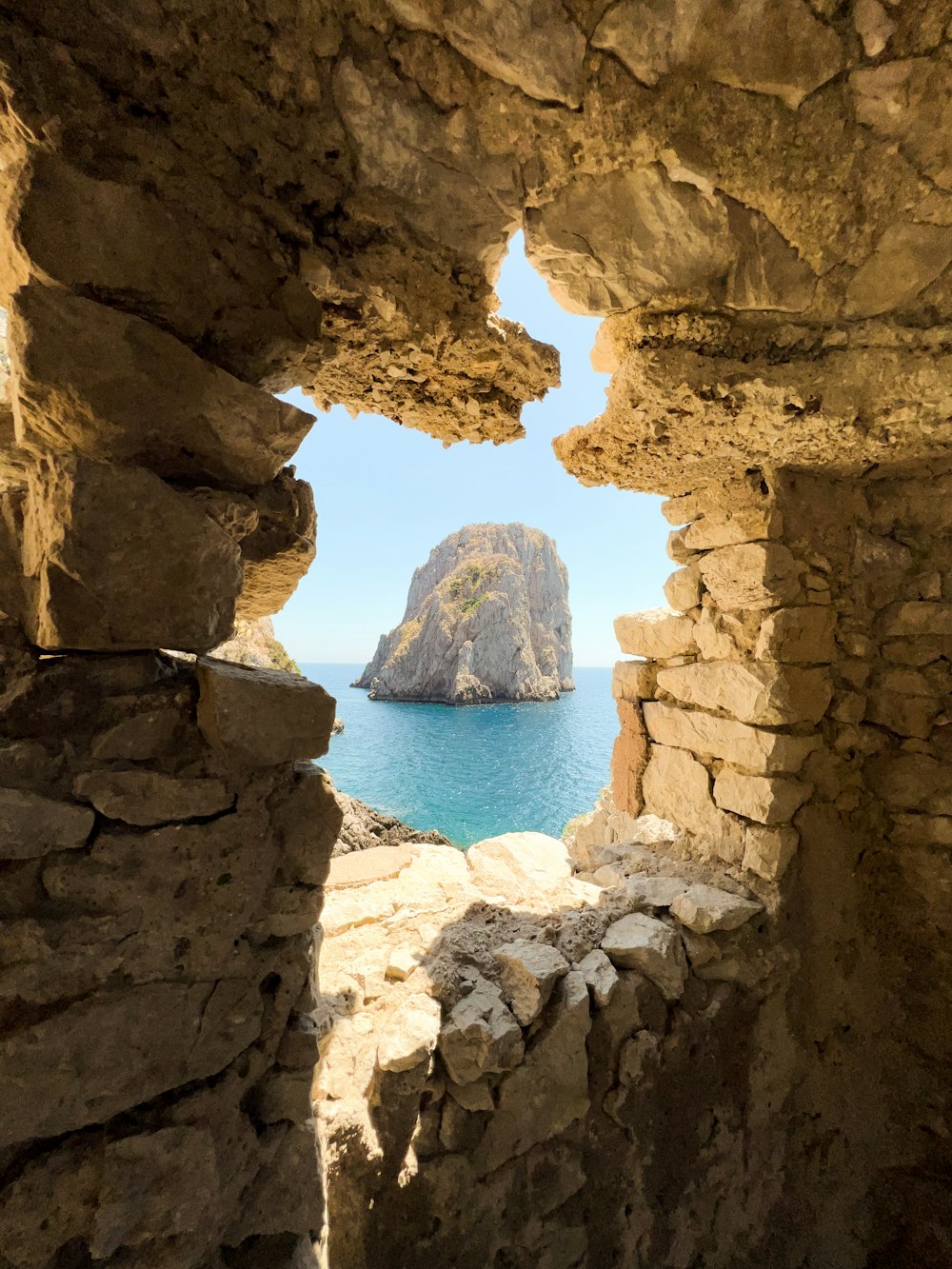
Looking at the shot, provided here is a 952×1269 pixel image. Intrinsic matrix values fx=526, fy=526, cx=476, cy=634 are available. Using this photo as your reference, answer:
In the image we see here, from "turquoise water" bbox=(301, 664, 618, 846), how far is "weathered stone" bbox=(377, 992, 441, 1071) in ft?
21.6

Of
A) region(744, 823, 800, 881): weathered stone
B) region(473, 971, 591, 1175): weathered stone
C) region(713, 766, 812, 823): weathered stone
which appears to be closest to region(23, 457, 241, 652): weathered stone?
region(473, 971, 591, 1175): weathered stone

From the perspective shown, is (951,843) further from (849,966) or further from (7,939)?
(7,939)

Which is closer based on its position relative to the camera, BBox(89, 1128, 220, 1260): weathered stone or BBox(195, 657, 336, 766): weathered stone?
BBox(89, 1128, 220, 1260): weathered stone

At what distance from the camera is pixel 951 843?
7.68 ft

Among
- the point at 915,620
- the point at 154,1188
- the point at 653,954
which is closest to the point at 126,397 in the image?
the point at 154,1188

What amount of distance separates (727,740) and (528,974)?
4.54ft

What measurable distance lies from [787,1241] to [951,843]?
1889 mm

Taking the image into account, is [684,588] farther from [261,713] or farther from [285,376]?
[261,713]

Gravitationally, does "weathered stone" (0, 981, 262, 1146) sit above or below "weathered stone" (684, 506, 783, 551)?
below

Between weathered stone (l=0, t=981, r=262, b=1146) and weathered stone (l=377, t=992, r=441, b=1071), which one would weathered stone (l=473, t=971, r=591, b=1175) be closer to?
weathered stone (l=377, t=992, r=441, b=1071)

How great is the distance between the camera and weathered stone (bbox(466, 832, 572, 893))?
2646 mm

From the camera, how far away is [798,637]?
2.38 metres

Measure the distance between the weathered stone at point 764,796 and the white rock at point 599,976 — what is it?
3.03ft

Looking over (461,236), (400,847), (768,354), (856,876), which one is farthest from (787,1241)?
(461,236)
